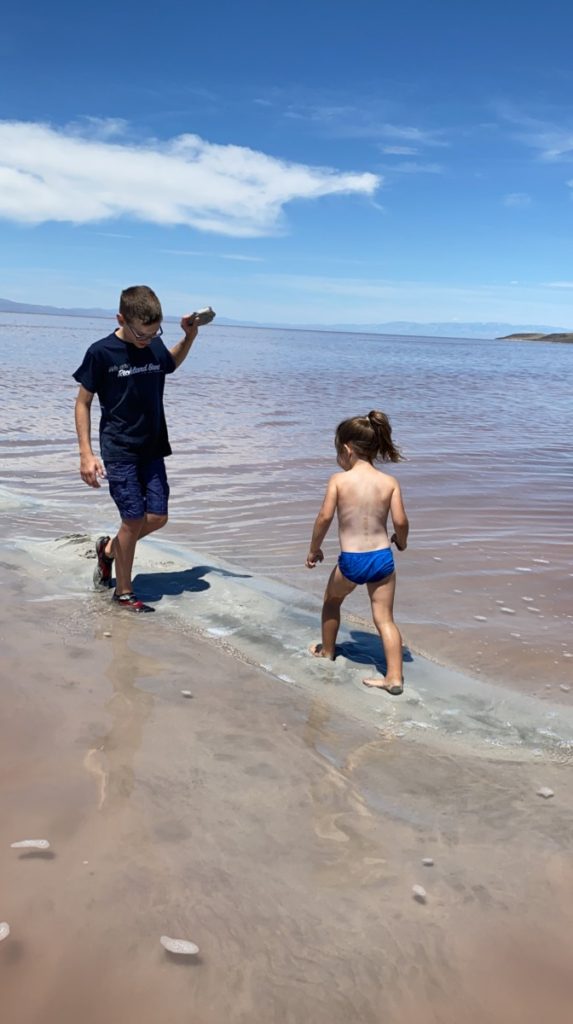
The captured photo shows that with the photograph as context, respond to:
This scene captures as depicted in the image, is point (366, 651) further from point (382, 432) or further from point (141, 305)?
point (141, 305)

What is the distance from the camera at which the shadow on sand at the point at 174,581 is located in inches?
196

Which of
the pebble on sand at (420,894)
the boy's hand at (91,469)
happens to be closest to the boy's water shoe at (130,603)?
the boy's hand at (91,469)

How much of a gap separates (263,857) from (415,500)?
19.3 feet

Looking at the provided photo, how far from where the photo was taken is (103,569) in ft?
16.2

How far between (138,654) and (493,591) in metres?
2.57

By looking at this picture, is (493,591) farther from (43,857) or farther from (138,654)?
(43,857)

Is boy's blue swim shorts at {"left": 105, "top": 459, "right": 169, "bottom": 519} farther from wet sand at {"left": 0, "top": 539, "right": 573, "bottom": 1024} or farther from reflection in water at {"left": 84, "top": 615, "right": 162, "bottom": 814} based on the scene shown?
wet sand at {"left": 0, "top": 539, "right": 573, "bottom": 1024}

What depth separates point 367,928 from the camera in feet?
6.74

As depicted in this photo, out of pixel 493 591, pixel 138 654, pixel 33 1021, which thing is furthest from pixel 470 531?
Result: pixel 33 1021

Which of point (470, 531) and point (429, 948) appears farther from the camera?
point (470, 531)

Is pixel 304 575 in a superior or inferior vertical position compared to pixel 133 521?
inferior

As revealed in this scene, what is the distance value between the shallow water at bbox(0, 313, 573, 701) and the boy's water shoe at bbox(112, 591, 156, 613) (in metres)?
1.18

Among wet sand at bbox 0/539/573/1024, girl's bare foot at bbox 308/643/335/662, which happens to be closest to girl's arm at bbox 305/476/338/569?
girl's bare foot at bbox 308/643/335/662

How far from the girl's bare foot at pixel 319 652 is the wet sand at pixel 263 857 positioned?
0.26m
